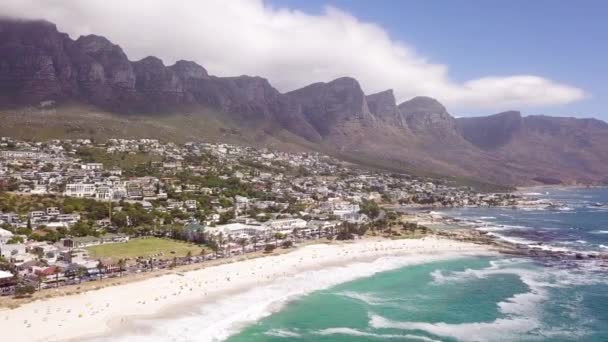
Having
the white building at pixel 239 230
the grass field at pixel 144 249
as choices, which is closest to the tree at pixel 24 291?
the grass field at pixel 144 249

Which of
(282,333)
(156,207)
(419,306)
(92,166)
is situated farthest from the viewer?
(92,166)

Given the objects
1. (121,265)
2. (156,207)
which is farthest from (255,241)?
(156,207)

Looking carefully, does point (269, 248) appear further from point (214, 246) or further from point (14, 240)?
point (14, 240)

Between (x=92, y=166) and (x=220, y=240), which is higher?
(x=92, y=166)

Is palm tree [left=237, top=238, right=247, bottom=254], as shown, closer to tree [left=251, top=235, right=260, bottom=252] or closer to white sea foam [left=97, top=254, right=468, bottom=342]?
tree [left=251, top=235, right=260, bottom=252]

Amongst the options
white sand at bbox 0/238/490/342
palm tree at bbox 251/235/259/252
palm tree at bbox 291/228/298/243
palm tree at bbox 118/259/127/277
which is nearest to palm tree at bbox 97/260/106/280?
palm tree at bbox 118/259/127/277

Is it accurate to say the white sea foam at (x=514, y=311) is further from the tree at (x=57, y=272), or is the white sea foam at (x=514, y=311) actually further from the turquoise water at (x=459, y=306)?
the tree at (x=57, y=272)

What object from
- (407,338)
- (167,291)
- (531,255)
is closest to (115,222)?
(167,291)
